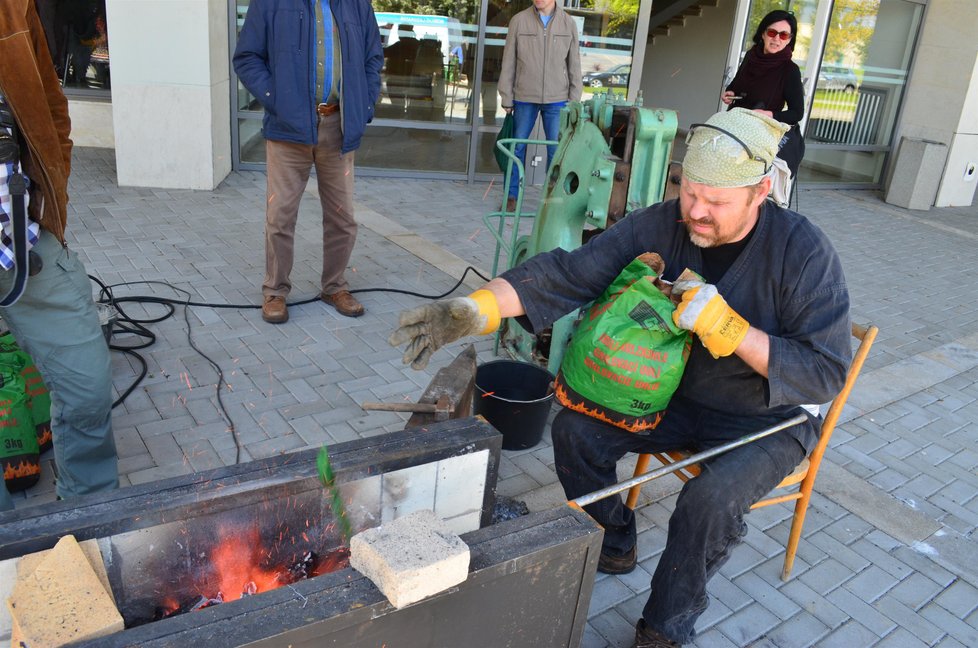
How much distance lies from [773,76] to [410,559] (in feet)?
18.7

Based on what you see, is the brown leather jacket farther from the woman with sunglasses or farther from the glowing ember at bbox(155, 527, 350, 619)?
the woman with sunglasses

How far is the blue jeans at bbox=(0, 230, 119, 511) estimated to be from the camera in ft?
8.07

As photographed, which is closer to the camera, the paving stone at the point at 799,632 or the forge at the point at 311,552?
the forge at the point at 311,552

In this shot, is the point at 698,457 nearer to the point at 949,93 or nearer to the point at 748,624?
the point at 748,624

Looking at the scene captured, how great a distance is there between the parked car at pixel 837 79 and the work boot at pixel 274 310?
781cm

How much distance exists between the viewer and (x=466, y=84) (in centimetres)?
812

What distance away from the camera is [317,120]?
13.8 feet

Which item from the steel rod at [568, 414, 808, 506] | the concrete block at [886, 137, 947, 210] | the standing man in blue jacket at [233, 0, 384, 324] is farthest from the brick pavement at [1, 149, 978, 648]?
the concrete block at [886, 137, 947, 210]

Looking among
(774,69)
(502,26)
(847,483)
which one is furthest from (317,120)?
(502,26)

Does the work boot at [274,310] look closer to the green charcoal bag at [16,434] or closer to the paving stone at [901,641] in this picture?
the green charcoal bag at [16,434]

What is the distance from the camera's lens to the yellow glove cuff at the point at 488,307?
2.42m

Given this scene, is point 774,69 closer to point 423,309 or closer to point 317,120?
point 317,120

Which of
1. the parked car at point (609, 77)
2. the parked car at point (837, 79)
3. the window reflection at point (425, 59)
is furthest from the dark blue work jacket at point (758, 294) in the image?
the parked car at point (837, 79)

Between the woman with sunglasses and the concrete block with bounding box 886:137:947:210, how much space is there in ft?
13.2
